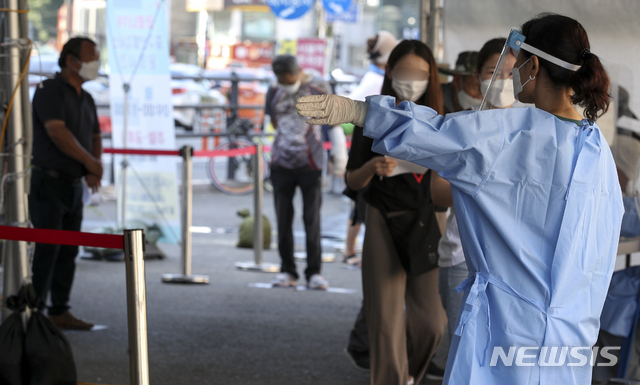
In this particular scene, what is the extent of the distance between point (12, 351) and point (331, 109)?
2171 mm

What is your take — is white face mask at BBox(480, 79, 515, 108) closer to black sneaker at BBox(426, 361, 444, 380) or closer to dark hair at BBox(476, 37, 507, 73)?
dark hair at BBox(476, 37, 507, 73)

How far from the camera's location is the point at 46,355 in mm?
3311

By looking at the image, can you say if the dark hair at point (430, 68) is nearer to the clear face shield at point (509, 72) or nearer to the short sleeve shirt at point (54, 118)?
the clear face shield at point (509, 72)

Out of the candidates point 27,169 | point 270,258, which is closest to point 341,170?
point 270,258

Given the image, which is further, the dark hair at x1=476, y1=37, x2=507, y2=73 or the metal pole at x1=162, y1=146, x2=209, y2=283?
the metal pole at x1=162, y1=146, x2=209, y2=283

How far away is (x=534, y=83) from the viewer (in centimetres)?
192

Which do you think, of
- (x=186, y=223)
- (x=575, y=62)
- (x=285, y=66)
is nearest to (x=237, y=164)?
(x=186, y=223)

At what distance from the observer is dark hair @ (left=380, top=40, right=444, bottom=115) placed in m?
3.34

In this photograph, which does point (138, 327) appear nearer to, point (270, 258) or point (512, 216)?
point (512, 216)

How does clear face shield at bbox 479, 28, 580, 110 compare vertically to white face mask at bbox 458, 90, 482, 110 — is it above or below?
above

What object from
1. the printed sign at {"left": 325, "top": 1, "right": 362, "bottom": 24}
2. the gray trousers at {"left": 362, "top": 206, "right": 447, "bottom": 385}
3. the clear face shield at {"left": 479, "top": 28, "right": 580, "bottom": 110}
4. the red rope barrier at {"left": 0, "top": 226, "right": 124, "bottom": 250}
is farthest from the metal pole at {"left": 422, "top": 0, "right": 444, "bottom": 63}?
the printed sign at {"left": 325, "top": 1, "right": 362, "bottom": 24}

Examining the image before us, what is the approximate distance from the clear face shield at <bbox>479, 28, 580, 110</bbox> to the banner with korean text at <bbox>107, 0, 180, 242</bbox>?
534 cm

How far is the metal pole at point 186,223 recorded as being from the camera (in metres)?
6.27

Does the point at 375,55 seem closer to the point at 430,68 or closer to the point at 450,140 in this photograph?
the point at 430,68
